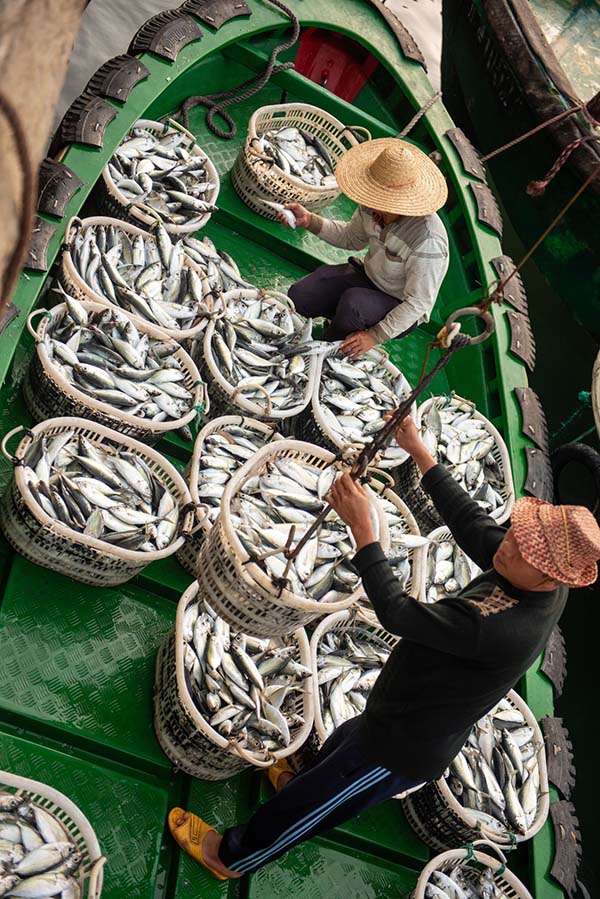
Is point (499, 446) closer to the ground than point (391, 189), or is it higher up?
closer to the ground

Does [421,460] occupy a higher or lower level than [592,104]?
lower

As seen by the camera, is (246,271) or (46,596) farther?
(246,271)

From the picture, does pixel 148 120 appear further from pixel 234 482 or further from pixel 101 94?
pixel 234 482

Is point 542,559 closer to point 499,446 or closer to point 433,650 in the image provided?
point 433,650

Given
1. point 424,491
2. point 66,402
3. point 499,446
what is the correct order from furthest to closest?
point 499,446
point 424,491
point 66,402

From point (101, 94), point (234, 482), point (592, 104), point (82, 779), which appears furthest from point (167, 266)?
point (592, 104)

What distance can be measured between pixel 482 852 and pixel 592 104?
5910 millimetres

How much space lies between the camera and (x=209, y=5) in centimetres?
523

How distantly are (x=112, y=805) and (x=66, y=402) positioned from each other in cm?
171

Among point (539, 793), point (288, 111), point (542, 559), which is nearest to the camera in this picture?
point (542, 559)

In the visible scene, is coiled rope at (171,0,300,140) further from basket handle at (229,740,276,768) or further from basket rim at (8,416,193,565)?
basket handle at (229,740,276,768)

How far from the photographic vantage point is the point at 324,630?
393 centimetres

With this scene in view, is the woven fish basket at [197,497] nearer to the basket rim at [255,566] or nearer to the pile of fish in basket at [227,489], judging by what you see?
the pile of fish in basket at [227,489]

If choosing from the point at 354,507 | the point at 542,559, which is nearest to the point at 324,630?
the point at 354,507
